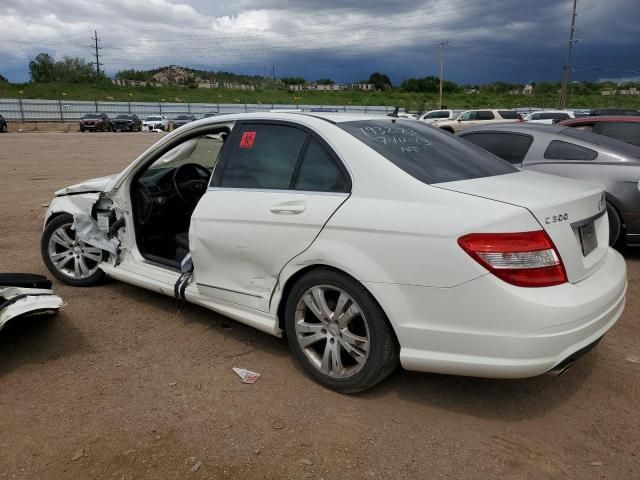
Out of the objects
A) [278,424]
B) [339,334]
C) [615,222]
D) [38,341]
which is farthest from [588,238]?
[38,341]

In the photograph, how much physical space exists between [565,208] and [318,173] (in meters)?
1.38

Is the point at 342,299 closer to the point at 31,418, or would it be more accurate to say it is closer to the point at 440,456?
the point at 440,456

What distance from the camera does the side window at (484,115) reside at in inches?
1094

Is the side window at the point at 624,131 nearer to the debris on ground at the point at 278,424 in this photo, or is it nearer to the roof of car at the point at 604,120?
the roof of car at the point at 604,120

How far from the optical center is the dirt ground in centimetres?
256

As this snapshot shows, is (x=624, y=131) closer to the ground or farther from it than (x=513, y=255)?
farther from it

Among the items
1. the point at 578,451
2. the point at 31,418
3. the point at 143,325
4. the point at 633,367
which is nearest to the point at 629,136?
the point at 633,367

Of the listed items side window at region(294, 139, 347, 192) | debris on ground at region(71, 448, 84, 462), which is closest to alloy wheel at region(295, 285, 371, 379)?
side window at region(294, 139, 347, 192)

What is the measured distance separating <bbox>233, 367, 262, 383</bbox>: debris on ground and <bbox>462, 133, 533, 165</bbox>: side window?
4.44 metres

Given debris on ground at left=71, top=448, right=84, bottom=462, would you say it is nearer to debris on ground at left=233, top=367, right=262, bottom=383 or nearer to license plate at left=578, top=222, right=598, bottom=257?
debris on ground at left=233, top=367, right=262, bottom=383

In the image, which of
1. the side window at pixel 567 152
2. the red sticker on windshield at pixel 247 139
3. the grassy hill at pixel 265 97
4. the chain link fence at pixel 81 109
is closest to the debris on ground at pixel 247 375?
the red sticker on windshield at pixel 247 139

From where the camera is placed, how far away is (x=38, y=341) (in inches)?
154

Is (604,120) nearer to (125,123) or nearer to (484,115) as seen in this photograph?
(484,115)

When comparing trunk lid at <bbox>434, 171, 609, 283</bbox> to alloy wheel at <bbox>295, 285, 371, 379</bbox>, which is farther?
Result: alloy wheel at <bbox>295, 285, 371, 379</bbox>
